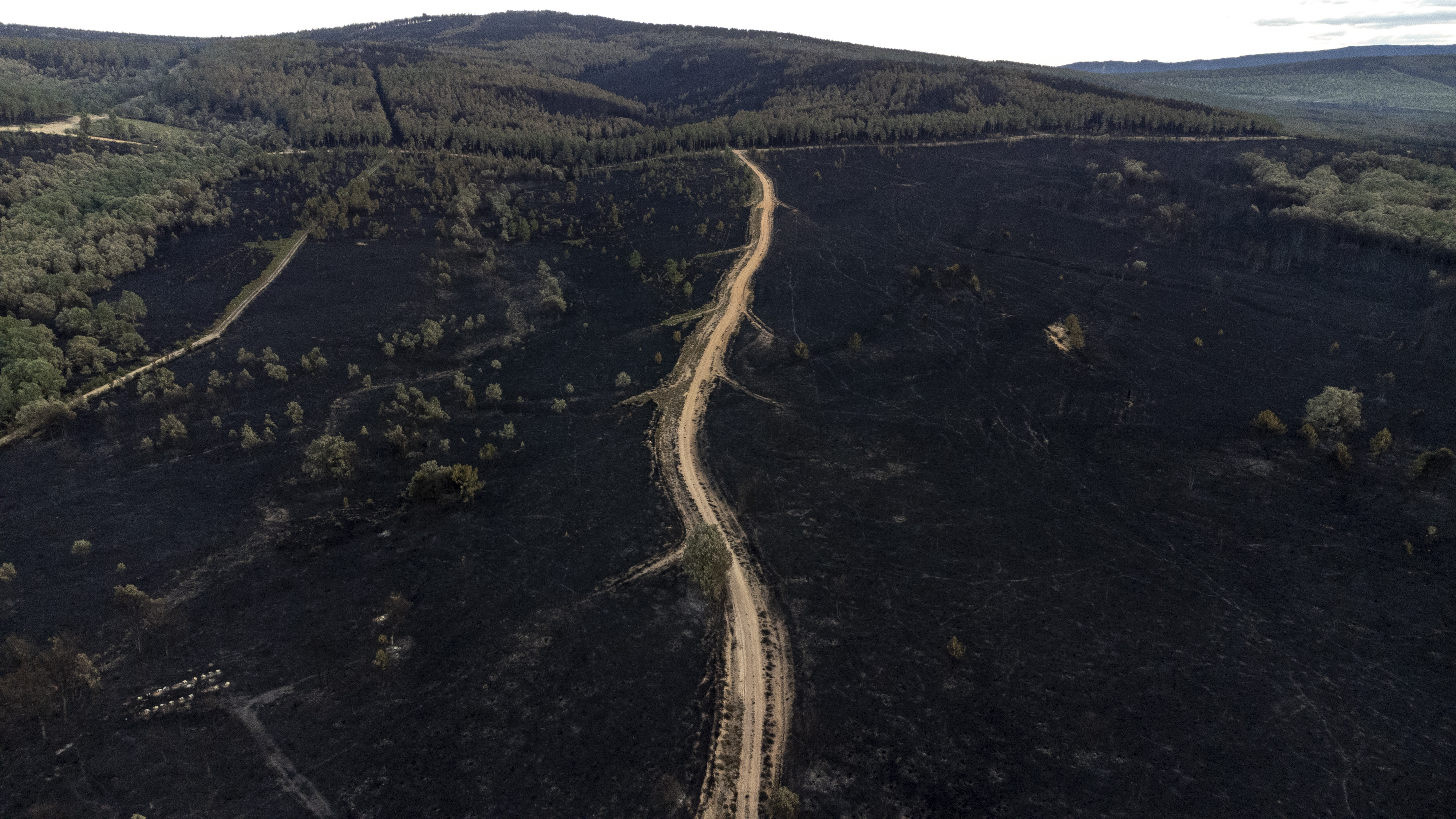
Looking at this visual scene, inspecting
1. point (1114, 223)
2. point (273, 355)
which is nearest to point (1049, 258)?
point (1114, 223)

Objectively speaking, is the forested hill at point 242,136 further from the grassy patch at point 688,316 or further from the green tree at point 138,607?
the grassy patch at point 688,316

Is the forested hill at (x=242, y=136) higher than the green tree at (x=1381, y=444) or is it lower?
higher

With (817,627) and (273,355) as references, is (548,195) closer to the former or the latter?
(273,355)

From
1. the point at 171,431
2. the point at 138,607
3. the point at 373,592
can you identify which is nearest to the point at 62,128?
the point at 171,431

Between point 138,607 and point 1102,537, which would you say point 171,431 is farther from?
point 1102,537

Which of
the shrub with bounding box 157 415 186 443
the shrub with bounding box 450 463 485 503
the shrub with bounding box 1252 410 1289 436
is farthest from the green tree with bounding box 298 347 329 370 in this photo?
the shrub with bounding box 1252 410 1289 436

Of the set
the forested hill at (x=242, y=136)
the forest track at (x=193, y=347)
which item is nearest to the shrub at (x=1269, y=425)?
the forested hill at (x=242, y=136)
